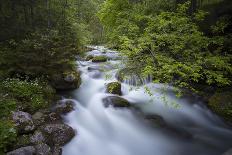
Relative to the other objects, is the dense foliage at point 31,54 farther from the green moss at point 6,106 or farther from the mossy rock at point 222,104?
the mossy rock at point 222,104

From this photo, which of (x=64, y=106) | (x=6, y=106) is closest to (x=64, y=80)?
(x=64, y=106)

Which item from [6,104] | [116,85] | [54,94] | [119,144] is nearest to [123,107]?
[116,85]

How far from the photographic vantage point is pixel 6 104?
28.9 feet

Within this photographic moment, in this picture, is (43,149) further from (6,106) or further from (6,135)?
(6,106)

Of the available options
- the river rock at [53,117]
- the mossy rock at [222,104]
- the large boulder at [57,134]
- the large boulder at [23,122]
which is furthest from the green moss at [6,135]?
the mossy rock at [222,104]

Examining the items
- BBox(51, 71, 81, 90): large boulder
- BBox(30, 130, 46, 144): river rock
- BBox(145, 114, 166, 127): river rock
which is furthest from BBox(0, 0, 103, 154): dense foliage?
BBox(145, 114, 166, 127): river rock

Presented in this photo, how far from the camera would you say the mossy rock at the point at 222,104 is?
10.3 m

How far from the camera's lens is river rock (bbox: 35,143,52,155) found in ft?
24.0

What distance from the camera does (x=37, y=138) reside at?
7.93 meters

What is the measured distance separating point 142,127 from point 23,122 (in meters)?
4.50

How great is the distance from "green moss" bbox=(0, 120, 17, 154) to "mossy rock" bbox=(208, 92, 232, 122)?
810cm

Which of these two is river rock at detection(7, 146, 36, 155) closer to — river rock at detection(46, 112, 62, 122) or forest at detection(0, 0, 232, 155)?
forest at detection(0, 0, 232, 155)

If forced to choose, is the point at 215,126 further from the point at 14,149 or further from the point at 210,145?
the point at 14,149

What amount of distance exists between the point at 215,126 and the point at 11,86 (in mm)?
8669
